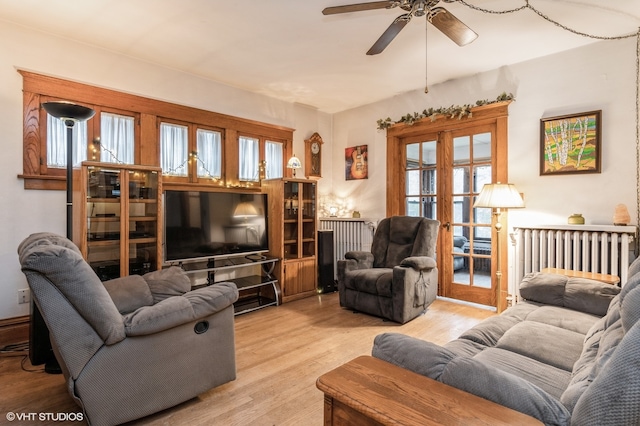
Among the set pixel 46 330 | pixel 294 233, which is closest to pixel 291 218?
pixel 294 233

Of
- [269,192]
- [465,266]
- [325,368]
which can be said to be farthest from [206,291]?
[465,266]

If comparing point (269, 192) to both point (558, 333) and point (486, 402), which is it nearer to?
point (558, 333)

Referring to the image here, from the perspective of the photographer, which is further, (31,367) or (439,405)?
(31,367)

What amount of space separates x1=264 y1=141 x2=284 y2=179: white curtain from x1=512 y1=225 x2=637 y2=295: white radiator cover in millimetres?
3035

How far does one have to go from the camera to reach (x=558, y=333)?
1763 mm

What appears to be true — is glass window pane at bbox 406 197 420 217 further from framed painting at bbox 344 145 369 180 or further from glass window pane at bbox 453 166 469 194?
framed painting at bbox 344 145 369 180

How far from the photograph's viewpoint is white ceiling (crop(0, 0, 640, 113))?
8.48ft

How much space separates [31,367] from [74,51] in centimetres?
272

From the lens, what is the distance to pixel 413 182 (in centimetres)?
457

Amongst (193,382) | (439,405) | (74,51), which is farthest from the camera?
(74,51)

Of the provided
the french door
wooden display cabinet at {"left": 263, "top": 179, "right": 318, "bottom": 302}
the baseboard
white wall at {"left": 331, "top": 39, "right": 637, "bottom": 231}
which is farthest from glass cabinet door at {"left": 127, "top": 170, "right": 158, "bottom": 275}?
white wall at {"left": 331, "top": 39, "right": 637, "bottom": 231}

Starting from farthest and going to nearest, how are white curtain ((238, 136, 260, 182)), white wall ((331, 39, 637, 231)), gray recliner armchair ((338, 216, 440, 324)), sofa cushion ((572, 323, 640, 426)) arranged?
white curtain ((238, 136, 260, 182))
gray recliner armchair ((338, 216, 440, 324))
white wall ((331, 39, 637, 231))
sofa cushion ((572, 323, 640, 426))

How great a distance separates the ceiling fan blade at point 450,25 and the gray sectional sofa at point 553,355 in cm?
174

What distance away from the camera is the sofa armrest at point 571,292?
207 cm
